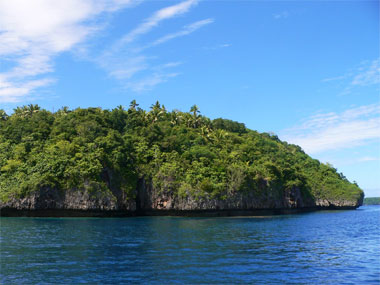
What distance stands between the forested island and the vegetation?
19cm

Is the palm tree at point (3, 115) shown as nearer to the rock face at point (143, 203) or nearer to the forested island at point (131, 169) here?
the forested island at point (131, 169)

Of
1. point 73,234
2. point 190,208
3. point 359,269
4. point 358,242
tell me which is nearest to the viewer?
point 359,269

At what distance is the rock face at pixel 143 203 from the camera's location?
2453 inches

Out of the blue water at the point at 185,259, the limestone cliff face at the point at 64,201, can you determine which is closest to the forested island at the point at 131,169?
the limestone cliff face at the point at 64,201

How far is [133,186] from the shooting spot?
73.4m

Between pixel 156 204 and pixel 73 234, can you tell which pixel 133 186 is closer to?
pixel 156 204

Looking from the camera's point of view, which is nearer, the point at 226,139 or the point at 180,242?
the point at 180,242

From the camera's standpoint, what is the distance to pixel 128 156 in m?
76.4

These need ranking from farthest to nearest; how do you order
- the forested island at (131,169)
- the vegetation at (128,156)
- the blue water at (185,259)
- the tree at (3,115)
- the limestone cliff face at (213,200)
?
1. the tree at (3,115)
2. the limestone cliff face at (213,200)
3. the vegetation at (128,156)
4. the forested island at (131,169)
5. the blue water at (185,259)

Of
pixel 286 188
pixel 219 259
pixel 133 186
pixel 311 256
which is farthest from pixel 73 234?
pixel 286 188

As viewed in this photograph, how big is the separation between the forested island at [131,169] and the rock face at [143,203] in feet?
0.57

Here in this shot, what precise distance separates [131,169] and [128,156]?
298 centimetres

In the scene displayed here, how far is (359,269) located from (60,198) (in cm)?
5385

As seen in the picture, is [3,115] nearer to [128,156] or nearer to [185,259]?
[128,156]
